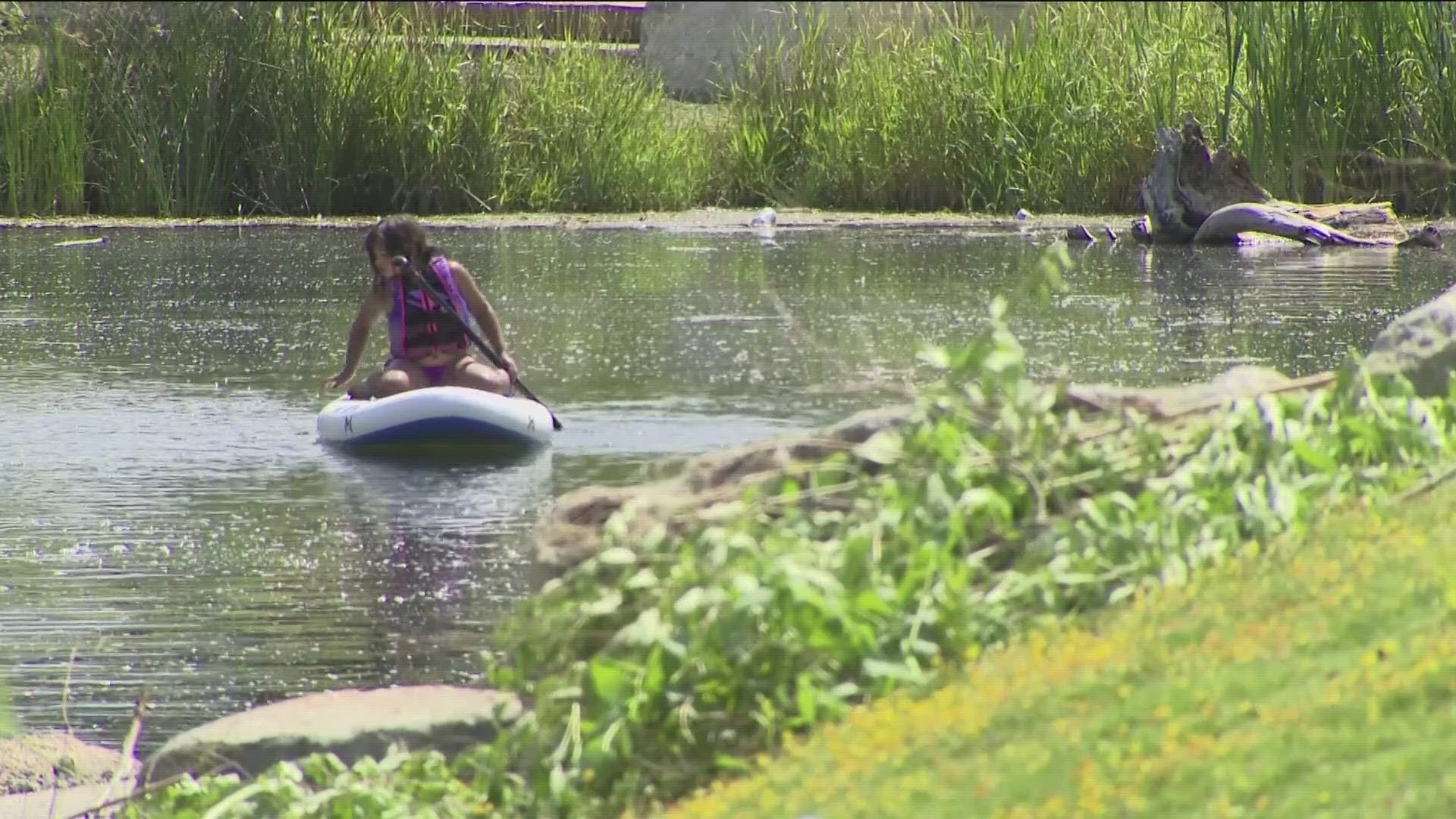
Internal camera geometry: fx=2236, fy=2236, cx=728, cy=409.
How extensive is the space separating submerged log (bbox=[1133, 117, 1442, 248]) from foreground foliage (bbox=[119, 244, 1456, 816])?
40.4 feet

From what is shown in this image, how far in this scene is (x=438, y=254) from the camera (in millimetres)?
9609

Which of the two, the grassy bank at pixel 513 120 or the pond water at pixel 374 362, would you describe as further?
the grassy bank at pixel 513 120

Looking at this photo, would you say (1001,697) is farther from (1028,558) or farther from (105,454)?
(105,454)

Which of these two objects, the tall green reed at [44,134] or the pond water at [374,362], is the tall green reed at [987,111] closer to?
the pond water at [374,362]

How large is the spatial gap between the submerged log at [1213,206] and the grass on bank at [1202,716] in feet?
42.6

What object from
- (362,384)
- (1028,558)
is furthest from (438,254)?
(1028,558)

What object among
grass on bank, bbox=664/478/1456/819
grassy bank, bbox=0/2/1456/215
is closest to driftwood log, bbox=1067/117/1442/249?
grassy bank, bbox=0/2/1456/215

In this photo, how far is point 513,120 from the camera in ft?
65.3

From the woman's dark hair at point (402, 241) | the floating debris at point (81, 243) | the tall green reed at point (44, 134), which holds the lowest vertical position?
the floating debris at point (81, 243)

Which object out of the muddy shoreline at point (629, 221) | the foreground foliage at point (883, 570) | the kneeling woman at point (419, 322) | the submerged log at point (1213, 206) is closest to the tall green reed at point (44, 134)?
the muddy shoreline at point (629, 221)

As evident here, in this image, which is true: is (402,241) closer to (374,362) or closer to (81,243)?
(374,362)

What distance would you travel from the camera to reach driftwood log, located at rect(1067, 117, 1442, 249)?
1662 cm

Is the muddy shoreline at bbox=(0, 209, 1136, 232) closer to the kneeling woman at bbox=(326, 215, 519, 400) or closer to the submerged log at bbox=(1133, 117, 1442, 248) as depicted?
the submerged log at bbox=(1133, 117, 1442, 248)

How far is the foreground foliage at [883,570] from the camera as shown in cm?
380
